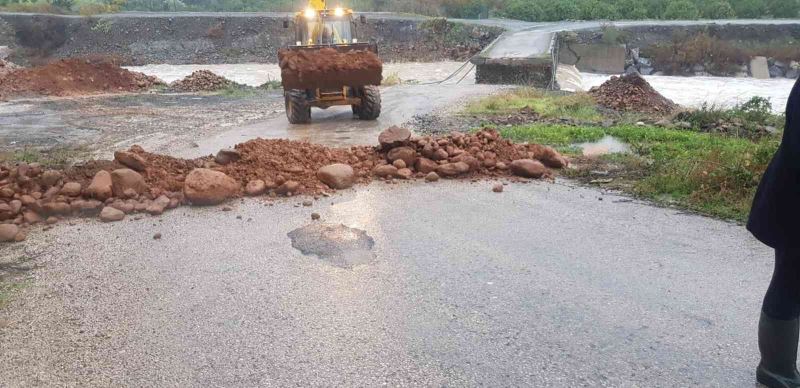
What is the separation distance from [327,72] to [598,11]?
3670cm

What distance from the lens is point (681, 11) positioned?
4431cm

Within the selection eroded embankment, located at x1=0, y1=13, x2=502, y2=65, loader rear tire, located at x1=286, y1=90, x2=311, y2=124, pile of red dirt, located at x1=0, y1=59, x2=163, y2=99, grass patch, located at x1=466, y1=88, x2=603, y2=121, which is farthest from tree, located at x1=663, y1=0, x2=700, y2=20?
loader rear tire, located at x1=286, y1=90, x2=311, y2=124

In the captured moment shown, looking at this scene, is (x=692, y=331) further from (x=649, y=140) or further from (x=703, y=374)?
(x=649, y=140)

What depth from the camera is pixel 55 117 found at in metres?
16.4

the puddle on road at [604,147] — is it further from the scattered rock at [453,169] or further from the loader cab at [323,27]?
the loader cab at [323,27]

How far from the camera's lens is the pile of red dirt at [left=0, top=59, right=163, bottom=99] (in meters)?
21.7

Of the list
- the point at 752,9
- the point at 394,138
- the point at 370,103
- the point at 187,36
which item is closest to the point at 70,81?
the point at 370,103

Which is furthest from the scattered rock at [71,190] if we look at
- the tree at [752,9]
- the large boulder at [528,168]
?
the tree at [752,9]

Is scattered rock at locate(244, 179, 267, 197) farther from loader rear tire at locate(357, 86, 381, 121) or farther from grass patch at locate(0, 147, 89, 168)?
loader rear tire at locate(357, 86, 381, 121)

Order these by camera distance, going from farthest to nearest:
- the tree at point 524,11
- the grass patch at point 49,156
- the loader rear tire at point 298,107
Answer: the tree at point 524,11 < the loader rear tire at point 298,107 < the grass patch at point 49,156

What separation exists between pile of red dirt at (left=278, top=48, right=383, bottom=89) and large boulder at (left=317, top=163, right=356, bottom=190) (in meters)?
5.88

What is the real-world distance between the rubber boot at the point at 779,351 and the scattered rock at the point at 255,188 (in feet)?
19.4

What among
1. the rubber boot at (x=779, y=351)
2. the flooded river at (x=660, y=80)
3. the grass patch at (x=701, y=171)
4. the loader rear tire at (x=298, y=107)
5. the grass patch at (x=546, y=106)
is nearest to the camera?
the rubber boot at (x=779, y=351)

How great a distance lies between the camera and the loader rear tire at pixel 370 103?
14.8m
